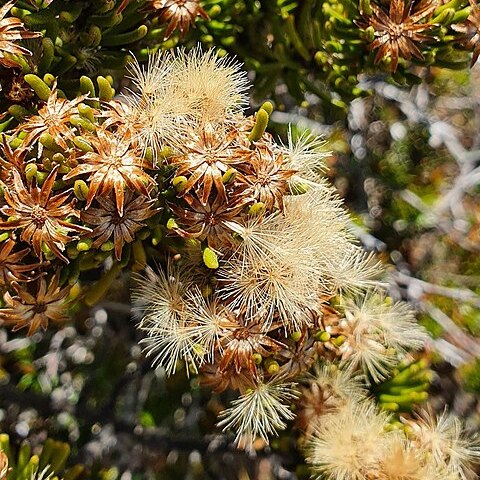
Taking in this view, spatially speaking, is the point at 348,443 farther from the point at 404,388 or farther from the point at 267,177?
the point at 267,177

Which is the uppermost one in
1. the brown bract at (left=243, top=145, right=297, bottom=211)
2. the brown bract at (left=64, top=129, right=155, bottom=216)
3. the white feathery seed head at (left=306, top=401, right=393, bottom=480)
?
the brown bract at (left=64, top=129, right=155, bottom=216)

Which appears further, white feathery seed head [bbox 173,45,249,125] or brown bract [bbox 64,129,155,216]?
white feathery seed head [bbox 173,45,249,125]

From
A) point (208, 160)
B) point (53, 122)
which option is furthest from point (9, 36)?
point (208, 160)

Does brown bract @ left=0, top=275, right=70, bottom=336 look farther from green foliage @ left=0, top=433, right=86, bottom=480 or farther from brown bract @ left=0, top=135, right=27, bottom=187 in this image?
green foliage @ left=0, top=433, right=86, bottom=480

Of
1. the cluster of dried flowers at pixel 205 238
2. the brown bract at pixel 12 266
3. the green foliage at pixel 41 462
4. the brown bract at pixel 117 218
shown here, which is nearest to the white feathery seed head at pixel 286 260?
the cluster of dried flowers at pixel 205 238

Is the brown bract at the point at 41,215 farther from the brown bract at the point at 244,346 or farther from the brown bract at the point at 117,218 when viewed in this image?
the brown bract at the point at 244,346

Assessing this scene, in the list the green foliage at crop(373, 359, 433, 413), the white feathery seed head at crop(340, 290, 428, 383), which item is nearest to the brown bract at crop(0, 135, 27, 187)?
the white feathery seed head at crop(340, 290, 428, 383)
